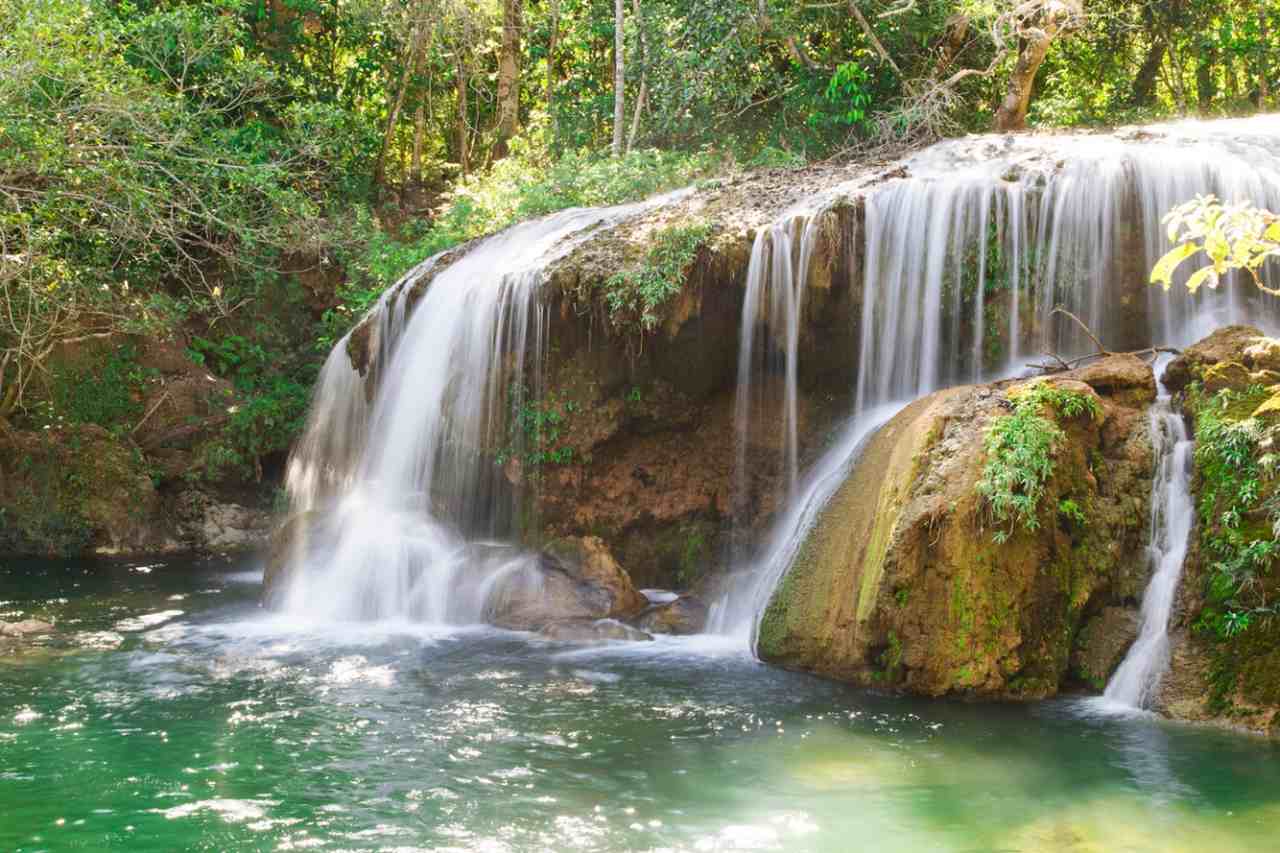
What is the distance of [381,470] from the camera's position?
40.6 ft

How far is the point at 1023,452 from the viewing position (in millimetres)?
7281

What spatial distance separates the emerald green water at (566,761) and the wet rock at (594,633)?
1.19ft

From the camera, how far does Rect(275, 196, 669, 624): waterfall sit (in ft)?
34.8

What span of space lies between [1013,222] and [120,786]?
8.49 metres

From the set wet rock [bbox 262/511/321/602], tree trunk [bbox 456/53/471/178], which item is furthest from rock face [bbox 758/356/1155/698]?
tree trunk [bbox 456/53/471/178]

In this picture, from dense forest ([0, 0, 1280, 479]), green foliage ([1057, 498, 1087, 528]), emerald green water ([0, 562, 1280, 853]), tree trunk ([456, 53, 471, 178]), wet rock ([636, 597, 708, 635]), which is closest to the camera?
emerald green water ([0, 562, 1280, 853])

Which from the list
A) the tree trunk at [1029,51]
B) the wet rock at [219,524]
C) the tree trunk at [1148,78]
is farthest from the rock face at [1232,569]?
the tree trunk at [1148,78]

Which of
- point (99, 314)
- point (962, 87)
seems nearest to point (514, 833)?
point (99, 314)

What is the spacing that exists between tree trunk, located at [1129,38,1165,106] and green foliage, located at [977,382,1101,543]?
1422cm

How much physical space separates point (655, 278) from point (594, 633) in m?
3.48

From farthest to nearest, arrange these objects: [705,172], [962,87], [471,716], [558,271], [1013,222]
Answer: [962,87]
[705,172]
[558,271]
[1013,222]
[471,716]

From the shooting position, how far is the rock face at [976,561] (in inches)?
286

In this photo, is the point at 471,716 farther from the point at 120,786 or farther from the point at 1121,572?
the point at 1121,572

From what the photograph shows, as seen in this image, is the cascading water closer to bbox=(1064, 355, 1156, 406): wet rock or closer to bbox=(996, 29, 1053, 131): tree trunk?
bbox=(1064, 355, 1156, 406): wet rock
